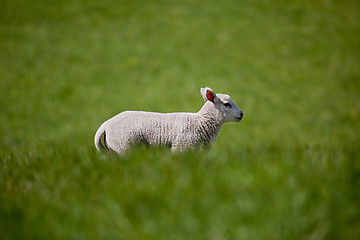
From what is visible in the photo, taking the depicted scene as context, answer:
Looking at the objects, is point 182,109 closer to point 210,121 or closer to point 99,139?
point 210,121

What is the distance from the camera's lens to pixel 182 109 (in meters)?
15.3

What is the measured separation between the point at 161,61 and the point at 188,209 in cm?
1714

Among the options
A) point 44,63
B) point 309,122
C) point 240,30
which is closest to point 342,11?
point 240,30

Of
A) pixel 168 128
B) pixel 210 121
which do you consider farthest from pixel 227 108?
pixel 168 128

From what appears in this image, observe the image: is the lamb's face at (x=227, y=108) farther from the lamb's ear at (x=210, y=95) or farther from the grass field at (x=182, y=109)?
the grass field at (x=182, y=109)

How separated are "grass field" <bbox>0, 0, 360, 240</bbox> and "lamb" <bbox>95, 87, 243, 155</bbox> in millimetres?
332

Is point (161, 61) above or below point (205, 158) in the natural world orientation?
above

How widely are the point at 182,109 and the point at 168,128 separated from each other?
36.0 feet

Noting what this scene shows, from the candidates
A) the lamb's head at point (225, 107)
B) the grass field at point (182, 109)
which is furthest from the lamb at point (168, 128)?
the grass field at point (182, 109)

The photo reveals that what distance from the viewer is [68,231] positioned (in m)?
2.26

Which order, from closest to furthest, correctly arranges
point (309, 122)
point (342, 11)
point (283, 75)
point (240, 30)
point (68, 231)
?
point (68, 231)
point (309, 122)
point (283, 75)
point (240, 30)
point (342, 11)

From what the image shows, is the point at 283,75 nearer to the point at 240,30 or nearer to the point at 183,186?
the point at 240,30

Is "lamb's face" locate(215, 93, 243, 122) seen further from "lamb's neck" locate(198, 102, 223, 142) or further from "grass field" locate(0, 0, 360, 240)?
"grass field" locate(0, 0, 360, 240)

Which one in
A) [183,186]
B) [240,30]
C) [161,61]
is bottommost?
[183,186]
